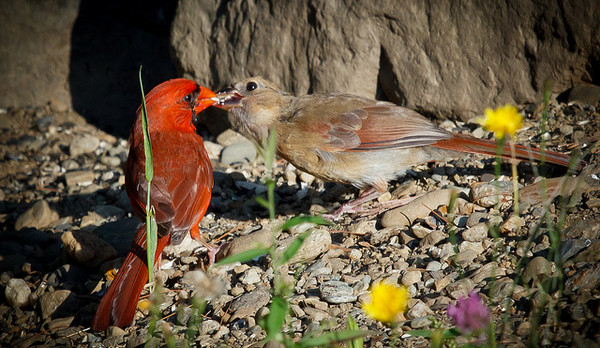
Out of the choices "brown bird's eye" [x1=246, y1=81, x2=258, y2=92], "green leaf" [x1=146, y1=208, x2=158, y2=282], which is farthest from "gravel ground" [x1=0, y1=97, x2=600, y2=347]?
"brown bird's eye" [x1=246, y1=81, x2=258, y2=92]

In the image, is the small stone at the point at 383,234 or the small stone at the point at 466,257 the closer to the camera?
the small stone at the point at 466,257

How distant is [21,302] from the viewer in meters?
4.19

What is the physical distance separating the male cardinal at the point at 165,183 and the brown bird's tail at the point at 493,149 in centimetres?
193

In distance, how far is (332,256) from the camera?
12.8ft

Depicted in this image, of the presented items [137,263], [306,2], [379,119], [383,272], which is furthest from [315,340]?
[306,2]

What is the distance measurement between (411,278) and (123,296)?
1.72 m

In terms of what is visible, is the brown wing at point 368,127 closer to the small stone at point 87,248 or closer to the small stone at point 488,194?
the small stone at point 488,194

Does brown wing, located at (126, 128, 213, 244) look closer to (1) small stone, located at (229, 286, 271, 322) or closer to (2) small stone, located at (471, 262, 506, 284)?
(1) small stone, located at (229, 286, 271, 322)

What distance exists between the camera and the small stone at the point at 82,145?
23.2 feet

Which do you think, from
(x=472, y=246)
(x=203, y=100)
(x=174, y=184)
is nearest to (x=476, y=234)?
(x=472, y=246)

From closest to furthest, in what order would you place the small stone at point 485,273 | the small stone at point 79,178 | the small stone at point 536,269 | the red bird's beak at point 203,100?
the small stone at point 536,269, the small stone at point 485,273, the red bird's beak at point 203,100, the small stone at point 79,178

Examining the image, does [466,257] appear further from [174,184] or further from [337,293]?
[174,184]

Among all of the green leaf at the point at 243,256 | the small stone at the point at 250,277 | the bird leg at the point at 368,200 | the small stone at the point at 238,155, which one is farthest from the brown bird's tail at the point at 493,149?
the green leaf at the point at 243,256

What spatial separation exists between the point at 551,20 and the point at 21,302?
4617 mm
